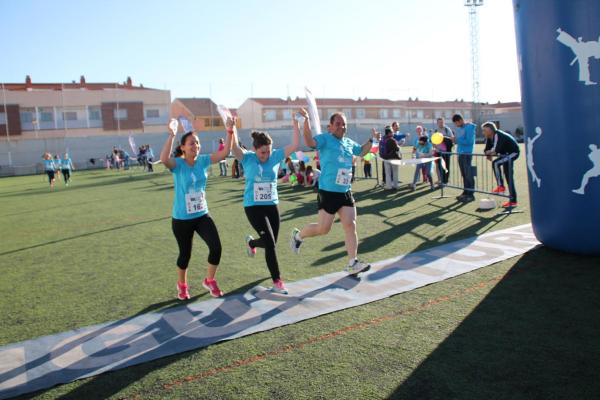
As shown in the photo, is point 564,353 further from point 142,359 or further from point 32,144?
point 32,144

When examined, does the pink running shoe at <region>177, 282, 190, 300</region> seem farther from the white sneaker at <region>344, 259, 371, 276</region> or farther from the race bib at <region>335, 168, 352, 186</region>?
the race bib at <region>335, 168, 352, 186</region>

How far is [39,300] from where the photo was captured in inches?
225

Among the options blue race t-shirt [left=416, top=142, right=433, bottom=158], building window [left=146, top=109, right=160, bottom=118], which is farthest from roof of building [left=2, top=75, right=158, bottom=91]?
blue race t-shirt [left=416, top=142, right=433, bottom=158]

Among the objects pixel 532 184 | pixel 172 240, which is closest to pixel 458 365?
pixel 532 184

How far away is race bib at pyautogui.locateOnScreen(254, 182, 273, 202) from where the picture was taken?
5.57 metres

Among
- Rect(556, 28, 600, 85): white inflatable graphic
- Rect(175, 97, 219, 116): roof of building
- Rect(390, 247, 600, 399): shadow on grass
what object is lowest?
Rect(390, 247, 600, 399): shadow on grass

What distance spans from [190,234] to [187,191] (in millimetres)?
501

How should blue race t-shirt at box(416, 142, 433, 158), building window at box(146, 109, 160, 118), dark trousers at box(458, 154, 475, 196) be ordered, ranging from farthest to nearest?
building window at box(146, 109, 160, 118) → blue race t-shirt at box(416, 142, 433, 158) → dark trousers at box(458, 154, 475, 196)

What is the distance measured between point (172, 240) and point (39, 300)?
3.46 metres

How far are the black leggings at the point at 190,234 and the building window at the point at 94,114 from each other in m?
52.4

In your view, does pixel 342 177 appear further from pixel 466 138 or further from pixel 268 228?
pixel 466 138

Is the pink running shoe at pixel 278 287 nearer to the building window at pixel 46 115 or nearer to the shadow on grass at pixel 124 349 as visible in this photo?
the shadow on grass at pixel 124 349

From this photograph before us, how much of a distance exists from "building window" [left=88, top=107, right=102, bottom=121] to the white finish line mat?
52.5 metres

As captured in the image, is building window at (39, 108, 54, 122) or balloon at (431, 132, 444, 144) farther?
building window at (39, 108, 54, 122)
